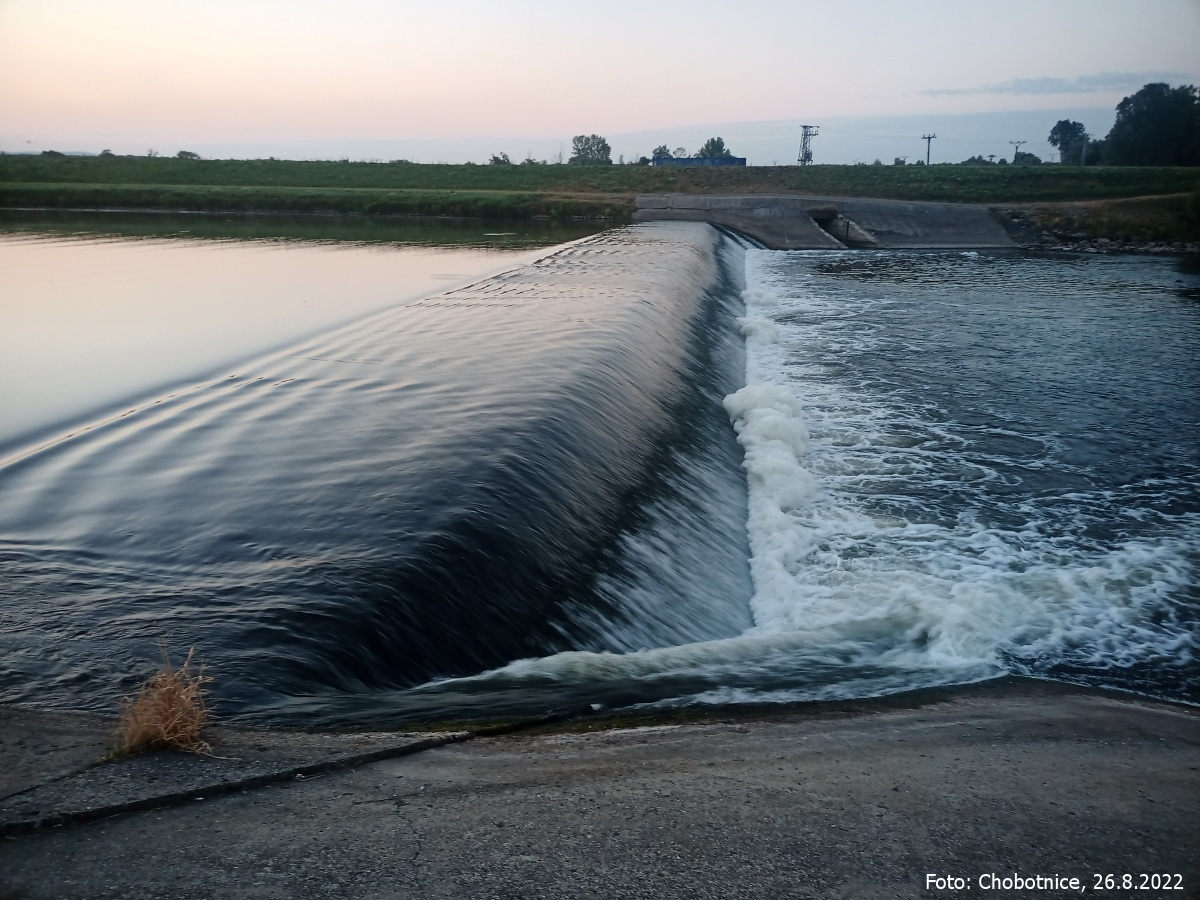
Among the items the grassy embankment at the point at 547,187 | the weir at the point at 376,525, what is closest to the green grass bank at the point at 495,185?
the grassy embankment at the point at 547,187

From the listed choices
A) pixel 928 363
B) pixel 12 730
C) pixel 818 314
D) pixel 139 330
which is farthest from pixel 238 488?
pixel 818 314

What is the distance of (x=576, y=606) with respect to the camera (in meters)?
7.27

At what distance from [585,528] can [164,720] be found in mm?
4472

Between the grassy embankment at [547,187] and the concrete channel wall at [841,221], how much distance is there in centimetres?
374

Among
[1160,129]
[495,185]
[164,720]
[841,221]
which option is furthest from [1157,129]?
[164,720]

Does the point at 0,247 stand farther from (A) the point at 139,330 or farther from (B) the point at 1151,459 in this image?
(B) the point at 1151,459

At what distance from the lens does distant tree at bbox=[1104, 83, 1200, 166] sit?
262 feet

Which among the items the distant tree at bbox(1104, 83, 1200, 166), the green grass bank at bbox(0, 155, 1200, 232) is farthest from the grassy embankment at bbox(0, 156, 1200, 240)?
the distant tree at bbox(1104, 83, 1200, 166)

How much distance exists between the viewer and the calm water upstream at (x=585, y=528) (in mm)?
6113

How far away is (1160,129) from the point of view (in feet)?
266

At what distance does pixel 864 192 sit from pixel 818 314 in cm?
3750

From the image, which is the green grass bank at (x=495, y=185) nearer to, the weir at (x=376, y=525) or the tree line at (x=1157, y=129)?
the tree line at (x=1157, y=129)

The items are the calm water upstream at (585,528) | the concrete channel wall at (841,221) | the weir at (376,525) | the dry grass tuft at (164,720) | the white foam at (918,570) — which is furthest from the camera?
the concrete channel wall at (841,221)

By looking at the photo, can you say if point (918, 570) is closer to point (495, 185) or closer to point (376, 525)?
point (376, 525)
